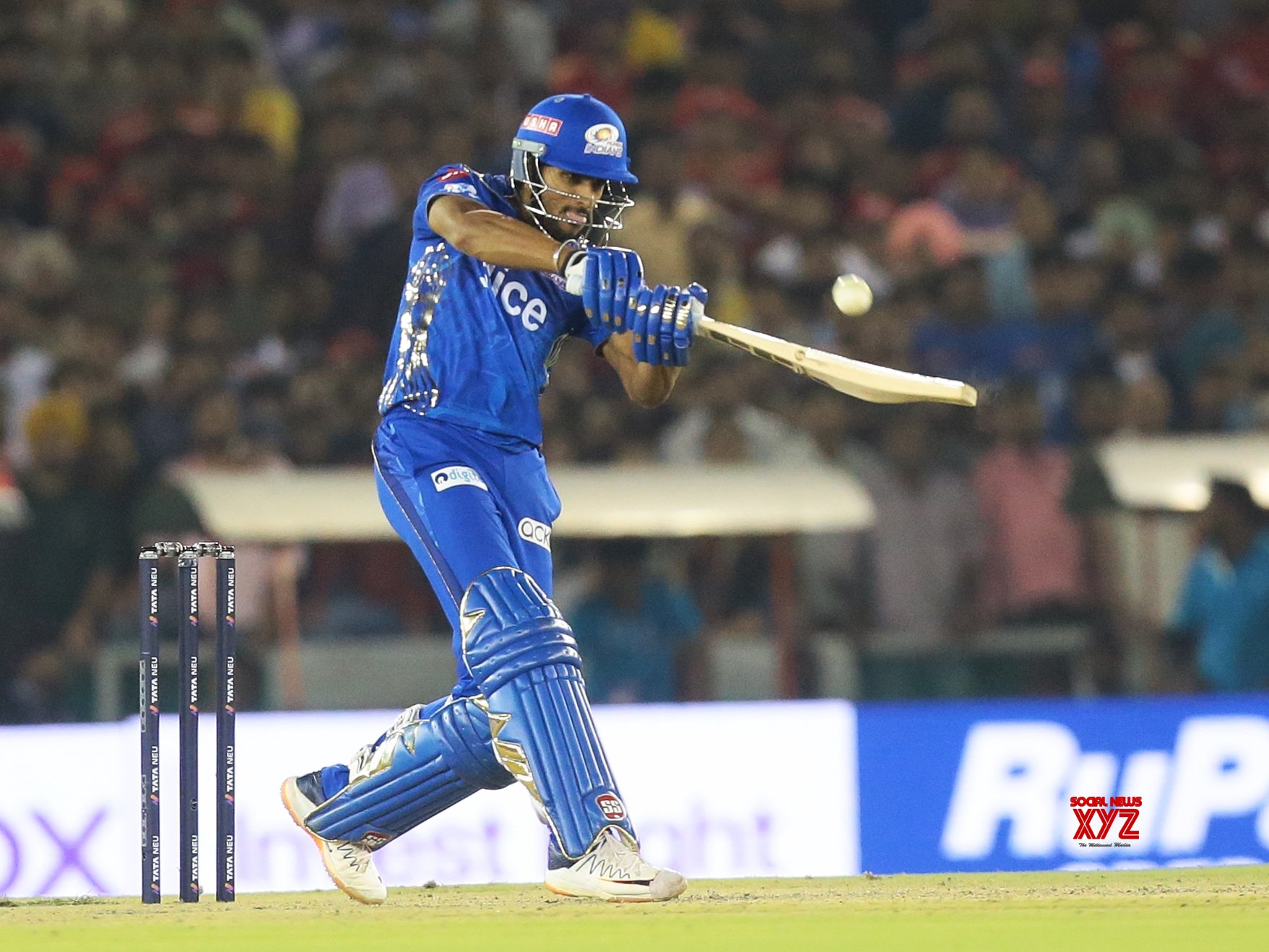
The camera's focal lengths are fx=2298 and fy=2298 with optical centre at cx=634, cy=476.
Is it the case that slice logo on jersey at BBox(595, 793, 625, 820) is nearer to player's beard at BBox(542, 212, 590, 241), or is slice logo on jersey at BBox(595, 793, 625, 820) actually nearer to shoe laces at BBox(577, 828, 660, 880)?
shoe laces at BBox(577, 828, 660, 880)

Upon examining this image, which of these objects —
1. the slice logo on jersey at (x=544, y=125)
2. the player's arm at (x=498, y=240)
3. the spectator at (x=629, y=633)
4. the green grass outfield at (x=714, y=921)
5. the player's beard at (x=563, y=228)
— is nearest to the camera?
the green grass outfield at (x=714, y=921)

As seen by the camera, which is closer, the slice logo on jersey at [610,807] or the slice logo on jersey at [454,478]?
the slice logo on jersey at [610,807]

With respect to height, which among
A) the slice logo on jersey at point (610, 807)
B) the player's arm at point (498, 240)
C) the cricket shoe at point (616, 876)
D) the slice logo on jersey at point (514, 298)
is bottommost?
the cricket shoe at point (616, 876)

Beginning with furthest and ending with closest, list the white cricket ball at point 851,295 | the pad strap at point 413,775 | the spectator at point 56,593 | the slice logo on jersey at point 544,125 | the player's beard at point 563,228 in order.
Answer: the spectator at point 56,593 < the player's beard at point 563,228 < the slice logo on jersey at point 544,125 < the pad strap at point 413,775 < the white cricket ball at point 851,295

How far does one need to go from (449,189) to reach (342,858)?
1.79m

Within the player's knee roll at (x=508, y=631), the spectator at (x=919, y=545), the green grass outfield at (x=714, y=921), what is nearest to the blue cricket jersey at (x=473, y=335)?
the player's knee roll at (x=508, y=631)

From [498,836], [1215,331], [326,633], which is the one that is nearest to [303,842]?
[498,836]

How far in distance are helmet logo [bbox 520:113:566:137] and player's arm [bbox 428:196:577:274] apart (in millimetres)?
247

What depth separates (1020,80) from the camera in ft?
45.6

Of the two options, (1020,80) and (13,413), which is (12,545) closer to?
(13,413)

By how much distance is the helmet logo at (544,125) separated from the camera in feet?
19.4

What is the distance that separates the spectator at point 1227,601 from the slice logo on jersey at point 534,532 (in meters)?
4.97

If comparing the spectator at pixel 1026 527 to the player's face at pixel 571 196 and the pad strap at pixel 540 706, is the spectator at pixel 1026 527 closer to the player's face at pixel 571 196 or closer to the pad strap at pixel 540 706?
the player's face at pixel 571 196

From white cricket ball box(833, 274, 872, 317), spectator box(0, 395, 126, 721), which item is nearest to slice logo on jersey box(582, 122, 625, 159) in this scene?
white cricket ball box(833, 274, 872, 317)
